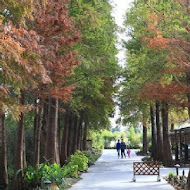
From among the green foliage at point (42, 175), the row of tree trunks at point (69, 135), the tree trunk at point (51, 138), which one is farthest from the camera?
the row of tree trunks at point (69, 135)

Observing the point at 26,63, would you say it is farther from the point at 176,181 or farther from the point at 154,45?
the point at 176,181

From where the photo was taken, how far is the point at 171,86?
19828 mm

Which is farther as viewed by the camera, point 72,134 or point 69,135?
point 72,134

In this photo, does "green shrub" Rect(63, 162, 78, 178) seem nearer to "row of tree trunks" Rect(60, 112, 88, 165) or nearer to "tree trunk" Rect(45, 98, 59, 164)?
"tree trunk" Rect(45, 98, 59, 164)

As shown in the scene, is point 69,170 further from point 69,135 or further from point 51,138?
point 69,135

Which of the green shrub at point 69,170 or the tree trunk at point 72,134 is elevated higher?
the tree trunk at point 72,134

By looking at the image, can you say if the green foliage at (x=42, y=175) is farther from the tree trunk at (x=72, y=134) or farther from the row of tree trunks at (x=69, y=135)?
the tree trunk at (x=72, y=134)

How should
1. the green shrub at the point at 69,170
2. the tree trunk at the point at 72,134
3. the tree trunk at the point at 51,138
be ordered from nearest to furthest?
the green shrub at the point at 69,170
the tree trunk at the point at 51,138
the tree trunk at the point at 72,134

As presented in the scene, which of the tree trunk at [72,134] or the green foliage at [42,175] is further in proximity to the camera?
the tree trunk at [72,134]

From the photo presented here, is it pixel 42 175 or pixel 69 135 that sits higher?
pixel 69 135

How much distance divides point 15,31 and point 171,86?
13.4 meters

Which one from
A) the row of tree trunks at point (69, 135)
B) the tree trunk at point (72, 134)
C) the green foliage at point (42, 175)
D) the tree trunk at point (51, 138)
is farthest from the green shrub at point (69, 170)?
the tree trunk at point (72, 134)

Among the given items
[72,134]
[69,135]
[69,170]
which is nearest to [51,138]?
[69,170]

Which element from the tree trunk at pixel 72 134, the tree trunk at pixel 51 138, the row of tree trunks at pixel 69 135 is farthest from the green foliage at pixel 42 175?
the tree trunk at pixel 72 134
